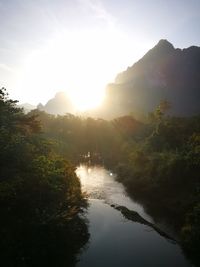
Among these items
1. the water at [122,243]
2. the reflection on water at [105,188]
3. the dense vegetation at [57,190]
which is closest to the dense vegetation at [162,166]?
the dense vegetation at [57,190]

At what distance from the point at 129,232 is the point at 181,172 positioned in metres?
15.9

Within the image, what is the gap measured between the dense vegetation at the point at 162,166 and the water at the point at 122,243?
6.61ft

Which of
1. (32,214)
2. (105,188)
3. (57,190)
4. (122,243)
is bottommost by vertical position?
(122,243)

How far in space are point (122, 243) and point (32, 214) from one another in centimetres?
1101

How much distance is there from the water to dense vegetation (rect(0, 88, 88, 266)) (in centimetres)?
165

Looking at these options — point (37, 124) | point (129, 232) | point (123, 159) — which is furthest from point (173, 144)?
point (129, 232)

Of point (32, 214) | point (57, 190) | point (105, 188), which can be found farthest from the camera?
point (105, 188)

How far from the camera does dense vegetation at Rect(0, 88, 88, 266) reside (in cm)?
2199

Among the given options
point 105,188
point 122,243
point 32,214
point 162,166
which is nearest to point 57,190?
point 32,214

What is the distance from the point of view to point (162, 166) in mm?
48875

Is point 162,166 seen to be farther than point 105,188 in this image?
Result: No

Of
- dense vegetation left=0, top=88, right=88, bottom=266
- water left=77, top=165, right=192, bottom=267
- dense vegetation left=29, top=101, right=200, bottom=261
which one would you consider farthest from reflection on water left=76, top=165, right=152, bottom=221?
dense vegetation left=0, top=88, right=88, bottom=266

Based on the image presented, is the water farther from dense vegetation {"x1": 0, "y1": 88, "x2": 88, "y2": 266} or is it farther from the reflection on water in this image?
dense vegetation {"x1": 0, "y1": 88, "x2": 88, "y2": 266}

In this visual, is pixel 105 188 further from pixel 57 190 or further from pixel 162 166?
pixel 57 190
